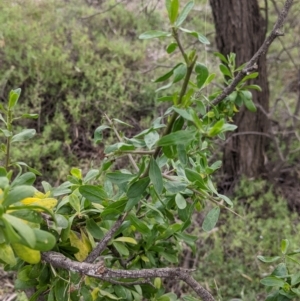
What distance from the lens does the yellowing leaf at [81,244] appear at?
0.81 m

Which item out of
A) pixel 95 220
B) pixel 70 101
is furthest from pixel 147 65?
pixel 95 220

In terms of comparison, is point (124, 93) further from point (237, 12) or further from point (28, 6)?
point (28, 6)

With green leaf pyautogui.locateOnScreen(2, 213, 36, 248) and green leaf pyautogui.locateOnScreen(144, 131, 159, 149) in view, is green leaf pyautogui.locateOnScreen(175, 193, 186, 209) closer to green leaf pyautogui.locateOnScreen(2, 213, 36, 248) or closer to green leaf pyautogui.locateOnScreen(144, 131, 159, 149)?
green leaf pyautogui.locateOnScreen(144, 131, 159, 149)

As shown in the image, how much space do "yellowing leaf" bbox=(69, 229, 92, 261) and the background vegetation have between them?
4.16ft

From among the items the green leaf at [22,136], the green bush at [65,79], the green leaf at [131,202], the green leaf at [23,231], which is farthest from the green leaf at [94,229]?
the green bush at [65,79]

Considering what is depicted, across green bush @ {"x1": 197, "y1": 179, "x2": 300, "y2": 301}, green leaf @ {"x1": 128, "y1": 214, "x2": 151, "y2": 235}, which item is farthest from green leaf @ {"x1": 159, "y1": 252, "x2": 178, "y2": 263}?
green bush @ {"x1": 197, "y1": 179, "x2": 300, "y2": 301}

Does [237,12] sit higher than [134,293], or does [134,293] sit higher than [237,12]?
[237,12]

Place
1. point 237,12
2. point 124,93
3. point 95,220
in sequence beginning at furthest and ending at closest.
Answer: point 124,93 < point 237,12 < point 95,220

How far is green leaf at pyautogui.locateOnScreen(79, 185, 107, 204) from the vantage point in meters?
0.78

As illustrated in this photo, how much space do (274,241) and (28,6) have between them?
3058 millimetres

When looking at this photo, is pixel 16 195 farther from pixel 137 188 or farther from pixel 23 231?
pixel 137 188

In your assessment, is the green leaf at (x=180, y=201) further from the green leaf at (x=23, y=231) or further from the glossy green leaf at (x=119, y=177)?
the green leaf at (x=23, y=231)

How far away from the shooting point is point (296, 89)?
3672 millimetres

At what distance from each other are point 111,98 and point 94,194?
7.83 ft
